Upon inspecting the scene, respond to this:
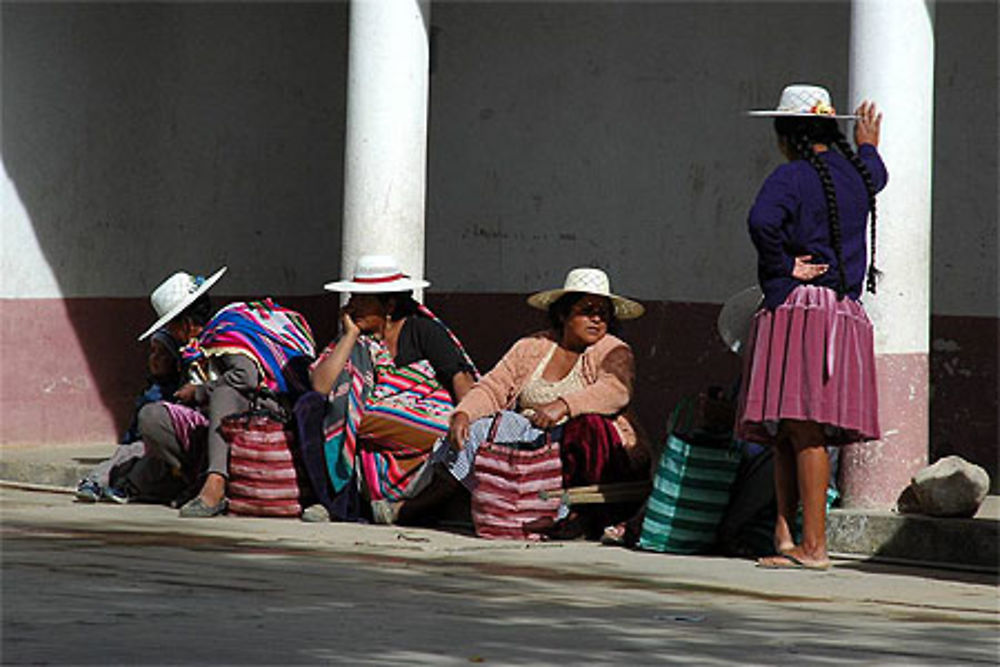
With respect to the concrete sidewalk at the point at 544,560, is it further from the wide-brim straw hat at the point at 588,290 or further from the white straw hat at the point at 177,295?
the wide-brim straw hat at the point at 588,290

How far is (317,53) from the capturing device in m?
13.5

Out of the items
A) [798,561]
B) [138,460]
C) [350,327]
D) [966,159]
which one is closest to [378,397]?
[350,327]

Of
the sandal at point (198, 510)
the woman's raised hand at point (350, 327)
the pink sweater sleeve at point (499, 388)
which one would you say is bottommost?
the sandal at point (198, 510)

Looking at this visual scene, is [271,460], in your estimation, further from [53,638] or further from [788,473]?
[53,638]

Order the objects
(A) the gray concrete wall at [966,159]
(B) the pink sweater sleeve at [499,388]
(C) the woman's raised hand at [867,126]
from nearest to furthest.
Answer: (C) the woman's raised hand at [867,126], (B) the pink sweater sleeve at [499,388], (A) the gray concrete wall at [966,159]

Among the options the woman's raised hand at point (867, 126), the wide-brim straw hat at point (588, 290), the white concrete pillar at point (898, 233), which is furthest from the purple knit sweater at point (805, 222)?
the wide-brim straw hat at point (588, 290)

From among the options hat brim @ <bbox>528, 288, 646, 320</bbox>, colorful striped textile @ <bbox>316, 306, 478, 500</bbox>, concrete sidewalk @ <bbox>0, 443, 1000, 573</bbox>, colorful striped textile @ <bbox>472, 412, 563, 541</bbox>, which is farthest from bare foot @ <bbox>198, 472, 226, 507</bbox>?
hat brim @ <bbox>528, 288, 646, 320</bbox>

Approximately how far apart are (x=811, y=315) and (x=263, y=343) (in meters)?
3.02

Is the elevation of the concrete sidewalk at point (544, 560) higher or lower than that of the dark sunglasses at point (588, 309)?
lower

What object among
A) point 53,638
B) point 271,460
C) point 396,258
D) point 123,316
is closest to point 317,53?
point 123,316

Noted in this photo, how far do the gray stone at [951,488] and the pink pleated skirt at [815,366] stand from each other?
592mm

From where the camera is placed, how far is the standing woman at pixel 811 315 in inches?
338

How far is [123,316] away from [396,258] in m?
2.97

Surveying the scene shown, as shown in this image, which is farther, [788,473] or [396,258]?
[396,258]
